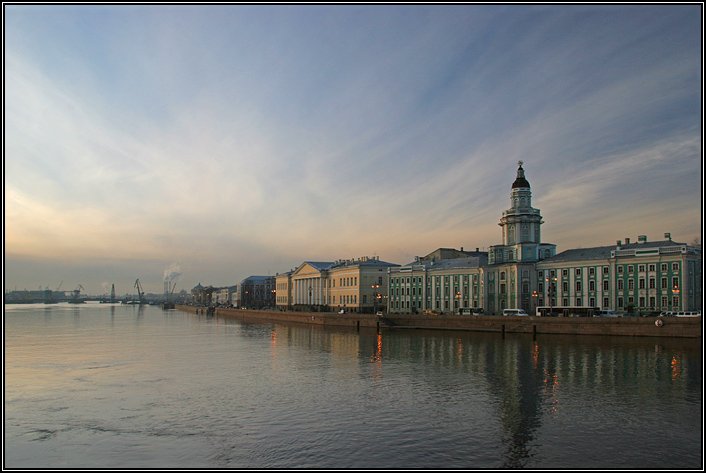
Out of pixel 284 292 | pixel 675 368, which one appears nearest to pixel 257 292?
pixel 284 292

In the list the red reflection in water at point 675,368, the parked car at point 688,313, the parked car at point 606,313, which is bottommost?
the red reflection in water at point 675,368

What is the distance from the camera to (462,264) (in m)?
82.0

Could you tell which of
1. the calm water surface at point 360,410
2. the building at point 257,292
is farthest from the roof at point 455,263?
the building at point 257,292

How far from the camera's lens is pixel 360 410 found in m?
23.5

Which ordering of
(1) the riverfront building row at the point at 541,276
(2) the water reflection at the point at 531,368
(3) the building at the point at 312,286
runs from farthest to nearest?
1. (3) the building at the point at 312,286
2. (1) the riverfront building row at the point at 541,276
3. (2) the water reflection at the point at 531,368

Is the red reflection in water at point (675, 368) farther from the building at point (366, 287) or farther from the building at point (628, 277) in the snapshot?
the building at point (366, 287)

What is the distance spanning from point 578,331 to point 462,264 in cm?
2742

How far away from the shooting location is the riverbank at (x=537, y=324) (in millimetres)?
48906

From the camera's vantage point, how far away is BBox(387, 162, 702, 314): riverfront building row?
184 ft

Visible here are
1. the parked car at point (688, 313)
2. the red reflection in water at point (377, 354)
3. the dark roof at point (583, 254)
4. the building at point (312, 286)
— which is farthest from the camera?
the building at point (312, 286)

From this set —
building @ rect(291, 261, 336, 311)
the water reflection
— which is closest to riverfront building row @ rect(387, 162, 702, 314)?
the water reflection

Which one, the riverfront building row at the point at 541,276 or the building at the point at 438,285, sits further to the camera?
the building at the point at 438,285

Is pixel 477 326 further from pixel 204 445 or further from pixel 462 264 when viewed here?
pixel 204 445

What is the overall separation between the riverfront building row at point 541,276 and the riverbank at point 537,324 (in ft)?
21.4
